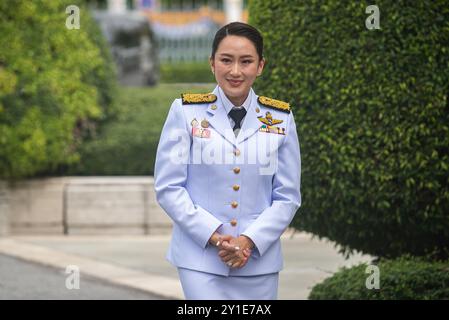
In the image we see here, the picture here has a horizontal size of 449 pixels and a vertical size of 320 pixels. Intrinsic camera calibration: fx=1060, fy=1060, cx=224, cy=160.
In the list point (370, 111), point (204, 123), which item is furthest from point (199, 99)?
point (370, 111)

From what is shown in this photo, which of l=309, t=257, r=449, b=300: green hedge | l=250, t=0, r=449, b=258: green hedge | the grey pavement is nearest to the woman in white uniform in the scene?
l=250, t=0, r=449, b=258: green hedge

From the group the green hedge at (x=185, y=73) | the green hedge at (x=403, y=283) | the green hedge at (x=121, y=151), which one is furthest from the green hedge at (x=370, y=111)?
the green hedge at (x=185, y=73)

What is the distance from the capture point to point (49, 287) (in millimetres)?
8766

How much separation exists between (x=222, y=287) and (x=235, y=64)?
88 cm

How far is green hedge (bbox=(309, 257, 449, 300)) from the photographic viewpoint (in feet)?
22.3

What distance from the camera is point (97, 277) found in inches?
367

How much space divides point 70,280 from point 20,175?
309 cm

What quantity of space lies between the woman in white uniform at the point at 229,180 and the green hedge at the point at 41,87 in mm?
7520

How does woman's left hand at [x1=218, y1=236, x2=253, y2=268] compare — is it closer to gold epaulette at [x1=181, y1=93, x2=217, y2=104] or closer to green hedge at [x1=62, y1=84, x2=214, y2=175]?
gold epaulette at [x1=181, y1=93, x2=217, y2=104]

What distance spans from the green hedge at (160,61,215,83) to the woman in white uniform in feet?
82.6

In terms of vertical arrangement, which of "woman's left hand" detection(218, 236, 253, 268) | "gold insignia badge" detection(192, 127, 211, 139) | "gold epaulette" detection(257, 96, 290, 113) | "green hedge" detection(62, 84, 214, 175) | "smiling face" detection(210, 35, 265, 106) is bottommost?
"green hedge" detection(62, 84, 214, 175)

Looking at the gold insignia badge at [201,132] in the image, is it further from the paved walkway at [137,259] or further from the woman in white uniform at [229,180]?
the paved walkway at [137,259]

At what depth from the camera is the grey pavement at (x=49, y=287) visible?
8.34 meters
